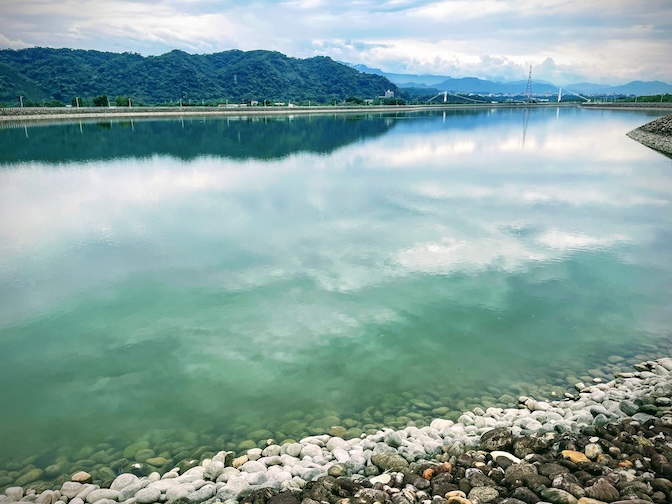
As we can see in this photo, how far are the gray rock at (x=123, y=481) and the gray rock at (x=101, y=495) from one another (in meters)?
0.09

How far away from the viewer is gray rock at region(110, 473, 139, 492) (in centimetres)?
418

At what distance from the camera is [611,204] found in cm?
1591

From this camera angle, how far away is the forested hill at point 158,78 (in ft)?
292

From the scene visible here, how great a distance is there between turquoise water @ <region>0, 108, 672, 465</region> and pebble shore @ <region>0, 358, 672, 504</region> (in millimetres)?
489

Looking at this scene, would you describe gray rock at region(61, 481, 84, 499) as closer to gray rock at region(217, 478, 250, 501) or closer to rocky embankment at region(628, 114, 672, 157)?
gray rock at region(217, 478, 250, 501)

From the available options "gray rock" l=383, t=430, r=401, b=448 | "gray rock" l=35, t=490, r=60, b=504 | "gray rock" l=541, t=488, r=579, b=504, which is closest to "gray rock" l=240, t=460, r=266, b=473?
"gray rock" l=383, t=430, r=401, b=448

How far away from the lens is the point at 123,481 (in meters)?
4.23

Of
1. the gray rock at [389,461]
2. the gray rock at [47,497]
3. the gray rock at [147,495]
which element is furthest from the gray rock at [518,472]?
the gray rock at [47,497]

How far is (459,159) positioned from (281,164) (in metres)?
Result: 10.1

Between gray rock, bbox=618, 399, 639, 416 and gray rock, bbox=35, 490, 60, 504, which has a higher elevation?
gray rock, bbox=618, 399, 639, 416

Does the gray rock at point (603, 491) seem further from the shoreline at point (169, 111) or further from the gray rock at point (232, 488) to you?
the shoreline at point (169, 111)

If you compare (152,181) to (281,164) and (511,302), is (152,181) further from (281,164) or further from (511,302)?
(511,302)

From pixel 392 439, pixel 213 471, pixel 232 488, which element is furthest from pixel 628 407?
pixel 213 471

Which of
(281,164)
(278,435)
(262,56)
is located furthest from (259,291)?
(262,56)
